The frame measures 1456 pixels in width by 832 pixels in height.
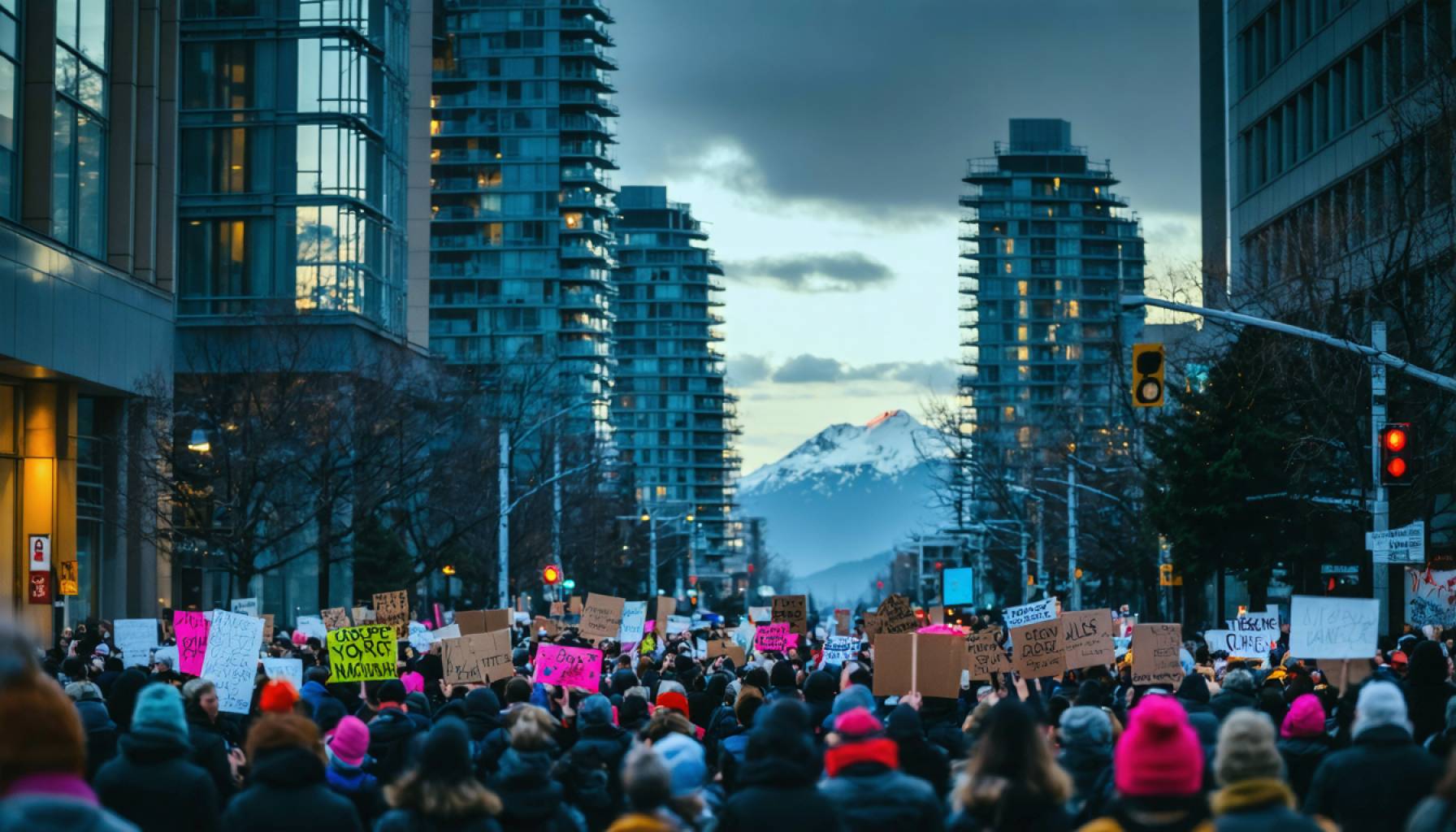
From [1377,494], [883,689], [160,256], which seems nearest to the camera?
[883,689]

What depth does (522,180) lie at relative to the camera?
178750mm

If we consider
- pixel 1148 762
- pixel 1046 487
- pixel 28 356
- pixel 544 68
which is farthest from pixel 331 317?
pixel 544 68

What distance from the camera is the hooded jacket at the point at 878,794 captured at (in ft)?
27.5

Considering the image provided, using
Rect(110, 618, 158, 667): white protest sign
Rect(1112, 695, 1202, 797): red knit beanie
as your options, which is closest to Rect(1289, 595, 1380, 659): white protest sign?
Rect(1112, 695, 1202, 797): red knit beanie

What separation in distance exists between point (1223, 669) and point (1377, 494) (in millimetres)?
3704

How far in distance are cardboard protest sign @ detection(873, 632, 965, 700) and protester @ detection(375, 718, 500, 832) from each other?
26.7 ft

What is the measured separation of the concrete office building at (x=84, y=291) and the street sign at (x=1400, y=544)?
2560 cm

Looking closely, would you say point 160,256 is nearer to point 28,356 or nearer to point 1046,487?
point 28,356

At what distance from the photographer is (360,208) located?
71125 mm

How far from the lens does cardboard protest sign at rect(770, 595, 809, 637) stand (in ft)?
101

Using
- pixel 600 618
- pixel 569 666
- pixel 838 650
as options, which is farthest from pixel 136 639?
pixel 569 666

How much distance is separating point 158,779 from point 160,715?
28 cm

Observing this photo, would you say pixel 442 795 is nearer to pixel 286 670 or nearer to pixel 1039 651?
pixel 286 670

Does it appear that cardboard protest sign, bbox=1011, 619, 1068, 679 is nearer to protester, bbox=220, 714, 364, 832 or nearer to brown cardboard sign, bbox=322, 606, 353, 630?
protester, bbox=220, 714, 364, 832
